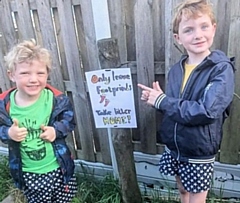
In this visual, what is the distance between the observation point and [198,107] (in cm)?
178

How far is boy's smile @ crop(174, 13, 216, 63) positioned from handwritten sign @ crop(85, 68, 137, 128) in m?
0.43

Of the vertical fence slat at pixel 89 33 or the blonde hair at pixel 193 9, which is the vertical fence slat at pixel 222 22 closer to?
the blonde hair at pixel 193 9

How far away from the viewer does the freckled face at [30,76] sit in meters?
2.10

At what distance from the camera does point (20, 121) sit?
2.19 metres

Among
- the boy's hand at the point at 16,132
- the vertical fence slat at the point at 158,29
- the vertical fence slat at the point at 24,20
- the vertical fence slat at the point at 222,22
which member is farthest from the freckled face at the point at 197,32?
the vertical fence slat at the point at 24,20

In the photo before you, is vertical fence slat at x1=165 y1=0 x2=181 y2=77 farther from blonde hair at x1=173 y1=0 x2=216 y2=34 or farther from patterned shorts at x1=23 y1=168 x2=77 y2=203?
patterned shorts at x1=23 y1=168 x2=77 y2=203

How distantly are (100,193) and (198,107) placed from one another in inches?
62.1

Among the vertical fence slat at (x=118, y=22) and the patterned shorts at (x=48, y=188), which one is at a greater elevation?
the vertical fence slat at (x=118, y=22)

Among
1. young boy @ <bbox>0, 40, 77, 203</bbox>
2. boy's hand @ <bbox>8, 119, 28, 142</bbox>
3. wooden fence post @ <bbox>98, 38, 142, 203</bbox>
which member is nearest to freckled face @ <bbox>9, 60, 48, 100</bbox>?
young boy @ <bbox>0, 40, 77, 203</bbox>

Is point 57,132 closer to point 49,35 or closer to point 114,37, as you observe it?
point 114,37

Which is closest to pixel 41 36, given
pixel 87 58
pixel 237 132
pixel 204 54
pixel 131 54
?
pixel 87 58

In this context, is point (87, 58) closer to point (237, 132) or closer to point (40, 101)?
point (40, 101)

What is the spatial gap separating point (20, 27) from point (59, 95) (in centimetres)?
108

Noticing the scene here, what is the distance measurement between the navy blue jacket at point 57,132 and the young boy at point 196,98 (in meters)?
0.62
